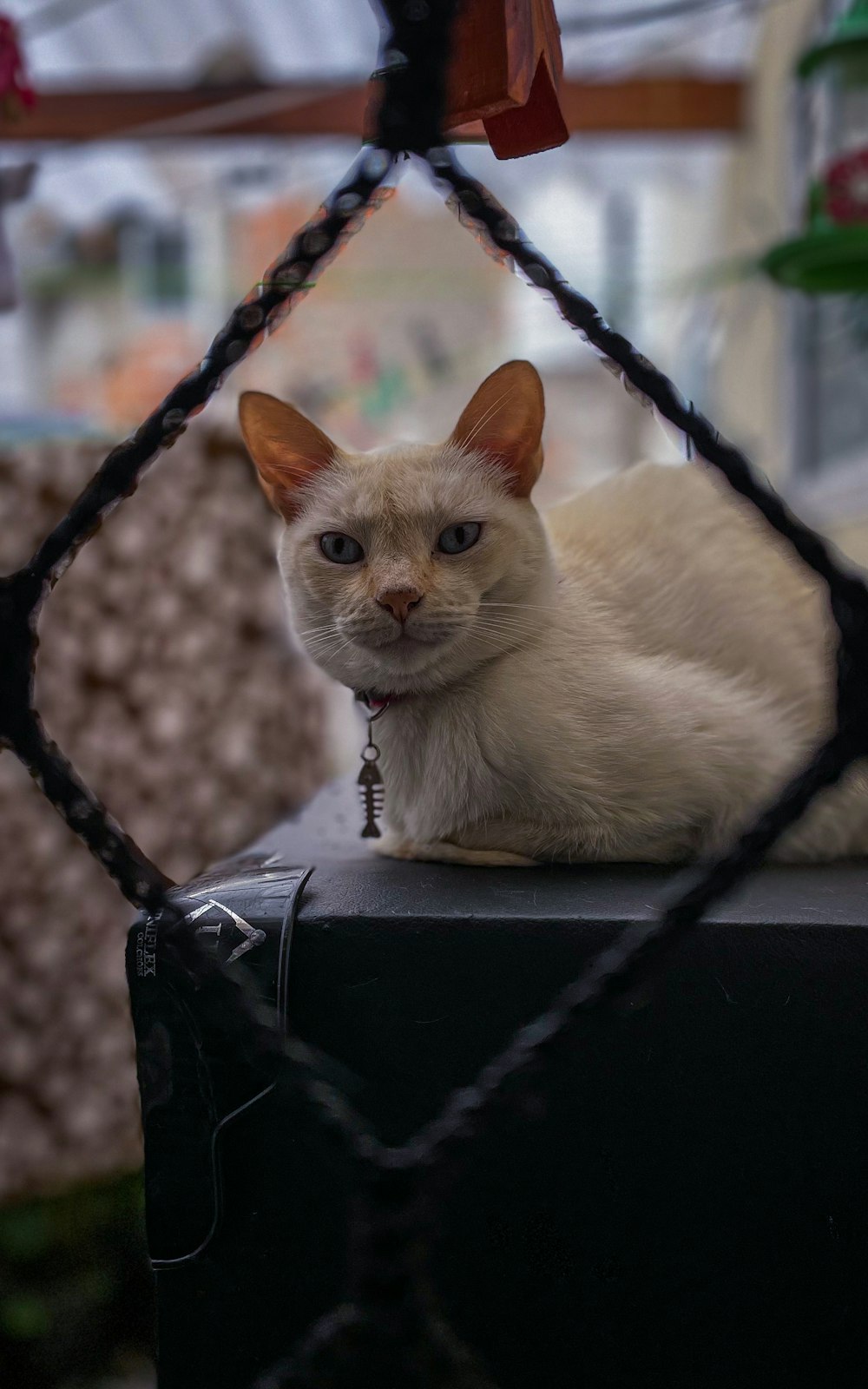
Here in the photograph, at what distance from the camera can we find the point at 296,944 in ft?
1.96

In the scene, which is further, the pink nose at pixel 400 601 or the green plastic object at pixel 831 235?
the green plastic object at pixel 831 235

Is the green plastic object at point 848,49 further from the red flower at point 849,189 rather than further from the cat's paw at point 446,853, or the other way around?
the cat's paw at point 446,853

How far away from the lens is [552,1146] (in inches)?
22.7

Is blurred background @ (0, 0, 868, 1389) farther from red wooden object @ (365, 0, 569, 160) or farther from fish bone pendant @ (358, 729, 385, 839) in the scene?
fish bone pendant @ (358, 729, 385, 839)

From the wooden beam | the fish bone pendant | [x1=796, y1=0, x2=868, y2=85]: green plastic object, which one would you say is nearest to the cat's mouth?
the fish bone pendant

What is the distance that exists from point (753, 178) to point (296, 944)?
3.17 meters

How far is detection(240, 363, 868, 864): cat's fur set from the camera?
666mm

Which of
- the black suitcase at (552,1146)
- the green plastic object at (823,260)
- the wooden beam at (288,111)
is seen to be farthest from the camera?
the wooden beam at (288,111)

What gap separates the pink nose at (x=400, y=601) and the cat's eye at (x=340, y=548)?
0.06 metres

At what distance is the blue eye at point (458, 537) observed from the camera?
68 centimetres

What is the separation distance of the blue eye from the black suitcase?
230mm

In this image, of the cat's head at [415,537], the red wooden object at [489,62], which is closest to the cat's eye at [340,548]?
the cat's head at [415,537]

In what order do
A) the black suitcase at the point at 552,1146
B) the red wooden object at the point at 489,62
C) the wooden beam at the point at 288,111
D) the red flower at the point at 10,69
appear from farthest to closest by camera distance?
the wooden beam at the point at 288,111 < the red flower at the point at 10,69 < the black suitcase at the point at 552,1146 < the red wooden object at the point at 489,62

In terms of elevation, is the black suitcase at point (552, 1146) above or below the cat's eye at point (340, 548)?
below
